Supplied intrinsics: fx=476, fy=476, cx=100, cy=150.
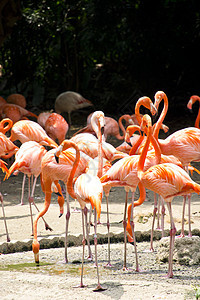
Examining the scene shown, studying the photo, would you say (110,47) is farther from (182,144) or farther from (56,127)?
(182,144)

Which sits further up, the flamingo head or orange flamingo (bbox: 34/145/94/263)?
orange flamingo (bbox: 34/145/94/263)

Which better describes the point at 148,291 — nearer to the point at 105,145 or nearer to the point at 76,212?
the point at 105,145

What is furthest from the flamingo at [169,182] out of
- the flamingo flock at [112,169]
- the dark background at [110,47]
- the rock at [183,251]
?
the dark background at [110,47]

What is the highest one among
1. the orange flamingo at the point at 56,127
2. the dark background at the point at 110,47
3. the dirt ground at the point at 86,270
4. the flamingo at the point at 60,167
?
the dark background at the point at 110,47

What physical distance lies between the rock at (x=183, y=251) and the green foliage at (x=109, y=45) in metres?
6.80

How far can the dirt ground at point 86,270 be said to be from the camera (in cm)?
311

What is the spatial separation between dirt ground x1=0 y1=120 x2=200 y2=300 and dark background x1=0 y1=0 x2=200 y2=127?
5.43 metres

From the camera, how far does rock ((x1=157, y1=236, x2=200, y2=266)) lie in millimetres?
3869

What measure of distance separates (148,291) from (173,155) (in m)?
1.92

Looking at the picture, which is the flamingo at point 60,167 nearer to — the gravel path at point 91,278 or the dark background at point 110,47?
the gravel path at point 91,278

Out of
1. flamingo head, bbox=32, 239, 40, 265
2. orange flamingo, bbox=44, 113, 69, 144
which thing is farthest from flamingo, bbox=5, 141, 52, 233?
orange flamingo, bbox=44, 113, 69, 144

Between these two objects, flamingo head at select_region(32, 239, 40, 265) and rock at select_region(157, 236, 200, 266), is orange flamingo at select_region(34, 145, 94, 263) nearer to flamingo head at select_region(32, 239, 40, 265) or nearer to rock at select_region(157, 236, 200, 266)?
flamingo head at select_region(32, 239, 40, 265)

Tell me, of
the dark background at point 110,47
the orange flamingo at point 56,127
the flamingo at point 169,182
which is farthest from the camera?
the dark background at point 110,47

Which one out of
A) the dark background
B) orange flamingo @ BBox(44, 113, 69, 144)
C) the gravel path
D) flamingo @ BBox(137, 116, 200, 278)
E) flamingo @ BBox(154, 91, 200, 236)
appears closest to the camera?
the gravel path
